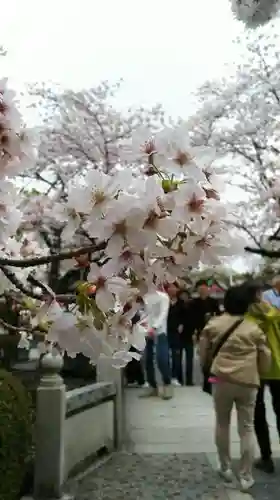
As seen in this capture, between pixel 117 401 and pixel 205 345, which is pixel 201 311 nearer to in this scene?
pixel 117 401

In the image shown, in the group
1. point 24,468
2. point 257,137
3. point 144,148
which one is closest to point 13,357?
point 24,468

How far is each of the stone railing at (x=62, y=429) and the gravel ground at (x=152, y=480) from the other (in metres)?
0.20

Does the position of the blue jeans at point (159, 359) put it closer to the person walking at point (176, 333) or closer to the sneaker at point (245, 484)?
the person walking at point (176, 333)

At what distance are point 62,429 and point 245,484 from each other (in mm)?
1508

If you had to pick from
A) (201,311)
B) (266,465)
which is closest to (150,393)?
(201,311)

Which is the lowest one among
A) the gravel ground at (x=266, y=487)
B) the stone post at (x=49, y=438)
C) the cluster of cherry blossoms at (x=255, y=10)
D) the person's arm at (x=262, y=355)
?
the gravel ground at (x=266, y=487)

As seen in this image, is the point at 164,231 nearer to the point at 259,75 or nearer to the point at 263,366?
the point at 263,366

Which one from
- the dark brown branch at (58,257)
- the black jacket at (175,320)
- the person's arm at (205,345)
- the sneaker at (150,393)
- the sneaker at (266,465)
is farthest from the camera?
the black jacket at (175,320)

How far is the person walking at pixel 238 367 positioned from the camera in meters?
5.58

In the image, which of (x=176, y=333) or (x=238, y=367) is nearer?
(x=238, y=367)

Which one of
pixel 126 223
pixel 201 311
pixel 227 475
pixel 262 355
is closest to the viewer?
pixel 126 223

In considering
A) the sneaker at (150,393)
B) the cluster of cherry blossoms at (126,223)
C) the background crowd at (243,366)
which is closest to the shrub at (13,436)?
the background crowd at (243,366)

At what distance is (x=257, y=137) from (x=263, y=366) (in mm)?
14611

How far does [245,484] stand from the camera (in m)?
5.63
